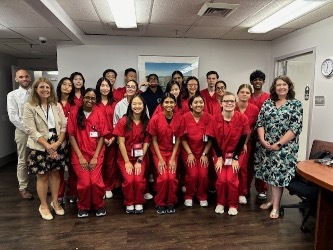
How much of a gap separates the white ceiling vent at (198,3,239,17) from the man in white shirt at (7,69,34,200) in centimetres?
238

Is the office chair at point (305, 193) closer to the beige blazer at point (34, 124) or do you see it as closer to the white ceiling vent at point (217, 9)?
the white ceiling vent at point (217, 9)

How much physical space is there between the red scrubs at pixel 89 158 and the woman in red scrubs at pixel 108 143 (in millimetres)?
285

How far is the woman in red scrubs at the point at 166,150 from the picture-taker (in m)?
2.83

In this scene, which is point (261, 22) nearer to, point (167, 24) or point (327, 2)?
point (327, 2)

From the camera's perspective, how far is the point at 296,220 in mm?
2693

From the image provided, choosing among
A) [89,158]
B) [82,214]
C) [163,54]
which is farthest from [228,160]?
[163,54]

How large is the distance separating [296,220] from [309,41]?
256cm

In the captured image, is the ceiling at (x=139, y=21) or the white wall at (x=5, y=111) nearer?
the ceiling at (x=139, y=21)

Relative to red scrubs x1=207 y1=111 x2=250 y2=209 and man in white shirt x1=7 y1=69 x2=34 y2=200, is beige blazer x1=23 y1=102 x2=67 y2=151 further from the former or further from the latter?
red scrubs x1=207 y1=111 x2=250 y2=209

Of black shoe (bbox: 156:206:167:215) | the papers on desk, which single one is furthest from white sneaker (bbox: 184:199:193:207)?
the papers on desk

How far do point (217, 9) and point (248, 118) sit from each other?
134 cm

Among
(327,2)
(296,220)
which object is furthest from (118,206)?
(327,2)

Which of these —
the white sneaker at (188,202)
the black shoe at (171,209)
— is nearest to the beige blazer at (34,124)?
the black shoe at (171,209)

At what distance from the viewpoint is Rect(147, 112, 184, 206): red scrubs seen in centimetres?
282
